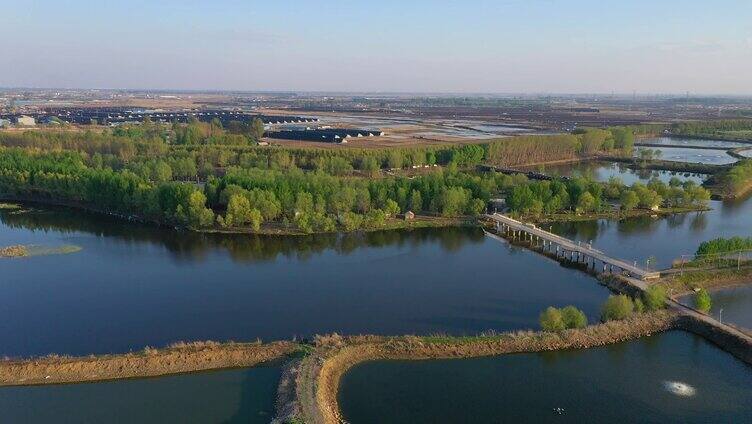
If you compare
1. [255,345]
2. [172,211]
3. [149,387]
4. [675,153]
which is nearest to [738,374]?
[255,345]

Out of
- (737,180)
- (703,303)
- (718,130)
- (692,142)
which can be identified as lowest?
(703,303)

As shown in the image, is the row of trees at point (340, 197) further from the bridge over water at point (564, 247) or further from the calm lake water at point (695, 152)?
the calm lake water at point (695, 152)

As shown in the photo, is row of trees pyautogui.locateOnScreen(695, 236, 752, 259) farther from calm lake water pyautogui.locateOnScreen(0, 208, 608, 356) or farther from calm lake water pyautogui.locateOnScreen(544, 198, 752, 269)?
calm lake water pyautogui.locateOnScreen(0, 208, 608, 356)

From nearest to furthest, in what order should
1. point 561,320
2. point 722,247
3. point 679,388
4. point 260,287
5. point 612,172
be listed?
point 679,388 → point 561,320 → point 260,287 → point 722,247 → point 612,172

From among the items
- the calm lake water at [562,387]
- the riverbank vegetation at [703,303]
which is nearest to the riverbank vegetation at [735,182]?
the riverbank vegetation at [703,303]

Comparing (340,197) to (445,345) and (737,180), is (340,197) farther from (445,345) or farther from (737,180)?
(737,180)

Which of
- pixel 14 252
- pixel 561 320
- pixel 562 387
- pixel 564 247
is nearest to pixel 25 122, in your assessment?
pixel 14 252

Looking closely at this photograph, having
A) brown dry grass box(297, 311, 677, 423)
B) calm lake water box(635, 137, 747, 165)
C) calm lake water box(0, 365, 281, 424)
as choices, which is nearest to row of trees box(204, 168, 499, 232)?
brown dry grass box(297, 311, 677, 423)
